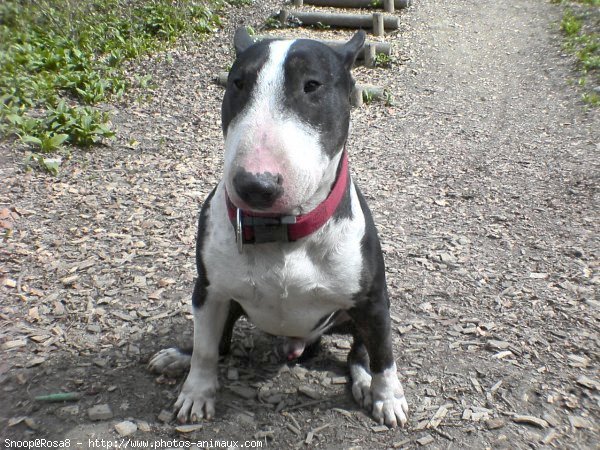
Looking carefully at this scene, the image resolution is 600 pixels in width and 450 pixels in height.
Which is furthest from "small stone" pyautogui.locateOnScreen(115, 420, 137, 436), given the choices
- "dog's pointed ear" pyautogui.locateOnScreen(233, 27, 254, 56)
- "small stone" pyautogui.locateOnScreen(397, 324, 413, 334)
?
"dog's pointed ear" pyautogui.locateOnScreen(233, 27, 254, 56)

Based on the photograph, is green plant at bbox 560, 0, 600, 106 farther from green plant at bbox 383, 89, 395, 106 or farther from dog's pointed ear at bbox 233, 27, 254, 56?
dog's pointed ear at bbox 233, 27, 254, 56

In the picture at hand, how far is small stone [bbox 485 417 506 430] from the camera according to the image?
2.39 metres

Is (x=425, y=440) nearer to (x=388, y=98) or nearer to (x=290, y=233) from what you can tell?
(x=290, y=233)

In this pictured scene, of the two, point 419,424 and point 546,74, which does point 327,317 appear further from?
point 546,74

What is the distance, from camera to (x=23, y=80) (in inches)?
210

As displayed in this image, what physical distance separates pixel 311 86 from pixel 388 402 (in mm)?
1305

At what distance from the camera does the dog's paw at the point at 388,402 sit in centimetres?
241

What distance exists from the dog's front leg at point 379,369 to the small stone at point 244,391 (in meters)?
0.43

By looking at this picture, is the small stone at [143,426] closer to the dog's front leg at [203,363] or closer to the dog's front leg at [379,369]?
the dog's front leg at [203,363]

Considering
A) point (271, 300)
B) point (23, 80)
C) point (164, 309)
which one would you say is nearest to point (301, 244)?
point (271, 300)

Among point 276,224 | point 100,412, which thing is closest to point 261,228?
point 276,224

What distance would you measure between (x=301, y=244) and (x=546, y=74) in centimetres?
601

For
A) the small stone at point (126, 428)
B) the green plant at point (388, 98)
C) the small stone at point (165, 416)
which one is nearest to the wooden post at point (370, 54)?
the green plant at point (388, 98)

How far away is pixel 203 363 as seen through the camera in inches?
95.6
